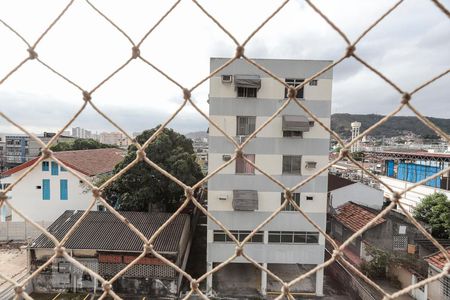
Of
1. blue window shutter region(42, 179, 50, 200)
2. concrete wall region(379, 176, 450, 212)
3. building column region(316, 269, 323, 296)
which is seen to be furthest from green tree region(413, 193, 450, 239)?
blue window shutter region(42, 179, 50, 200)

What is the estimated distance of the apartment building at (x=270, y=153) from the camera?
16.7 feet

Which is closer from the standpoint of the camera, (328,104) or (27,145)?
(328,104)

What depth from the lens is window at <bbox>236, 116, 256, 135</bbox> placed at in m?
5.17

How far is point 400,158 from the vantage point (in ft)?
38.9

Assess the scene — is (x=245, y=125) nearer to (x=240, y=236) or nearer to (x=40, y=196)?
(x=240, y=236)

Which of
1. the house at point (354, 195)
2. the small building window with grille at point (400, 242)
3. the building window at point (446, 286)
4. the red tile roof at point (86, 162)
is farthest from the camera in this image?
the house at point (354, 195)

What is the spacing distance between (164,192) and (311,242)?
3.64m

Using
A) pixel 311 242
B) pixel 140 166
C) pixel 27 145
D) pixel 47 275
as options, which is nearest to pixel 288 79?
pixel 311 242

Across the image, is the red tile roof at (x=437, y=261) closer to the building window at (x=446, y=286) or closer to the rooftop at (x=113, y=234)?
the building window at (x=446, y=286)

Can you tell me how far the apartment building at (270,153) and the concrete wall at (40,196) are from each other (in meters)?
4.33

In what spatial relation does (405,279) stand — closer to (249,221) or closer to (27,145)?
(249,221)

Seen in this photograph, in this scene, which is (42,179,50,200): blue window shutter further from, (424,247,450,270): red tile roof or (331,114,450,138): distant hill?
(424,247,450,270): red tile roof

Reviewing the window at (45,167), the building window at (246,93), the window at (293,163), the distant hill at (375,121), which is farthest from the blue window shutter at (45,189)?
the distant hill at (375,121)

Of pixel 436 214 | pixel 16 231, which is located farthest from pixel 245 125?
pixel 16 231
